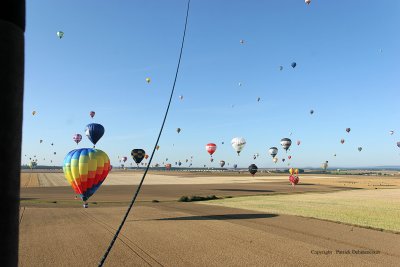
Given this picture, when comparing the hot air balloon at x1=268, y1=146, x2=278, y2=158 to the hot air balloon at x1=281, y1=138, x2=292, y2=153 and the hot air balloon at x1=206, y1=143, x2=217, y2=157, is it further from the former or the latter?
the hot air balloon at x1=206, y1=143, x2=217, y2=157

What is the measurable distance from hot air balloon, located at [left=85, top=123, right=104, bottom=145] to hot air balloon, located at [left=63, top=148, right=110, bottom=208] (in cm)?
2789

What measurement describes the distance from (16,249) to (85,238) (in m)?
13.8

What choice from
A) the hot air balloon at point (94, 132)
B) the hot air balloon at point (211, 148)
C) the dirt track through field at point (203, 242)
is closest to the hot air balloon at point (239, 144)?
the hot air balloon at point (211, 148)

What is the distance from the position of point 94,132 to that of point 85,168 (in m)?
30.0

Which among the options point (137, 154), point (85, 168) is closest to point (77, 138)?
point (137, 154)

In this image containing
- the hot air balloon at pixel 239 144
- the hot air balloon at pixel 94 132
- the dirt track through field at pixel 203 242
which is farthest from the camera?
the hot air balloon at pixel 239 144

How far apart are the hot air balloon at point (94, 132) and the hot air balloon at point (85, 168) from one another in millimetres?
27890

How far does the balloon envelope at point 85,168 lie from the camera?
25.4m

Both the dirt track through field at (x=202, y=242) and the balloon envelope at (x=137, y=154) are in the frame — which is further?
the balloon envelope at (x=137, y=154)

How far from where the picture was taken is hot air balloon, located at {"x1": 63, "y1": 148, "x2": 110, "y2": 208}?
25.4 m

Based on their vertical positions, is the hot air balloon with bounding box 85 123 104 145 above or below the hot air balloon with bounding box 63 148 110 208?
above

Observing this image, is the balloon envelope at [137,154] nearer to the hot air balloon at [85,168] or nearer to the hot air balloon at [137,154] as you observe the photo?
the hot air balloon at [137,154]

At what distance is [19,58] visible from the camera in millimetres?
1764

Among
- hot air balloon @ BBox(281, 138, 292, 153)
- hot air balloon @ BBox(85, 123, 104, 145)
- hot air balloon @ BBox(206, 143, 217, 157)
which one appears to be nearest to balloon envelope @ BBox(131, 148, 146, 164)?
hot air balloon @ BBox(206, 143, 217, 157)
